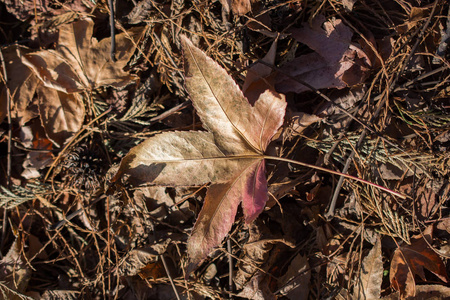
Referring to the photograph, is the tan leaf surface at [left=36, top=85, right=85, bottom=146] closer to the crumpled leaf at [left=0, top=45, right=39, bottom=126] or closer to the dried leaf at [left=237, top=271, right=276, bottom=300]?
the crumpled leaf at [left=0, top=45, right=39, bottom=126]

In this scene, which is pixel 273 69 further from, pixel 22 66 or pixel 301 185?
pixel 22 66

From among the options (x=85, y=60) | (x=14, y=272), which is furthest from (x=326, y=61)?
(x=14, y=272)

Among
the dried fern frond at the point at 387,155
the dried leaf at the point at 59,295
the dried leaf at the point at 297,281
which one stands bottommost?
the dried leaf at the point at 297,281

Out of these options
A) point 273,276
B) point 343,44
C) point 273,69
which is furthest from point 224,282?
point 343,44

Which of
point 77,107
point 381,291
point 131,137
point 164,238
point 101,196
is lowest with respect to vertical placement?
point 381,291

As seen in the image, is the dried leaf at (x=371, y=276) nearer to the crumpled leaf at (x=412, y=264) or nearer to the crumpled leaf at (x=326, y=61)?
the crumpled leaf at (x=412, y=264)

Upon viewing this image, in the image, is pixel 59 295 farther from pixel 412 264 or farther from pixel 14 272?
pixel 412 264

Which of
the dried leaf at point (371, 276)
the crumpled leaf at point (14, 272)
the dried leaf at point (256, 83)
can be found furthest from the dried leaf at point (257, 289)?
the crumpled leaf at point (14, 272)
